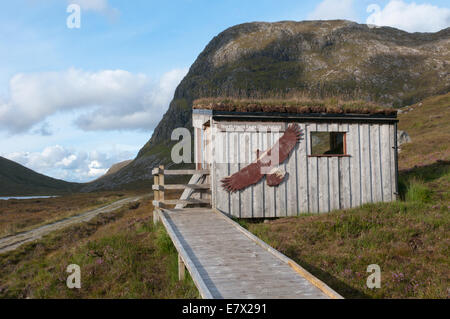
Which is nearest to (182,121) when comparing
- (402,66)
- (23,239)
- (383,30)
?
(402,66)

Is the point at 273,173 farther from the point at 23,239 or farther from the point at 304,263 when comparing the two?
the point at 23,239

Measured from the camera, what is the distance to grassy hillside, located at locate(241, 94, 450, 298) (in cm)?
809

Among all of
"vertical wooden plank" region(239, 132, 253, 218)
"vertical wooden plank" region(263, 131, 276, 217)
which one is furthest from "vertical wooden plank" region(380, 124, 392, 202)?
"vertical wooden plank" region(239, 132, 253, 218)

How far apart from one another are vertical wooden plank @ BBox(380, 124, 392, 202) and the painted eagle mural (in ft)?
12.0

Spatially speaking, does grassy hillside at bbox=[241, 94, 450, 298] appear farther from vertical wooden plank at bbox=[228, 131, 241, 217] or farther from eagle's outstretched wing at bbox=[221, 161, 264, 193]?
eagle's outstretched wing at bbox=[221, 161, 264, 193]

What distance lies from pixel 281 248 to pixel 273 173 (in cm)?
438

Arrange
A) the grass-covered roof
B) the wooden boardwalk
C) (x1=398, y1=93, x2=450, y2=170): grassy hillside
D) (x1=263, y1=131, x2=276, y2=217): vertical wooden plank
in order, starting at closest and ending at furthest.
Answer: the wooden boardwalk → the grass-covered roof → (x1=263, y1=131, x2=276, y2=217): vertical wooden plank → (x1=398, y1=93, x2=450, y2=170): grassy hillside

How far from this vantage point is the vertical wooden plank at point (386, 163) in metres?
15.2

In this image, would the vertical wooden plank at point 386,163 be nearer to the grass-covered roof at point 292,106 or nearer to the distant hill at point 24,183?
the grass-covered roof at point 292,106

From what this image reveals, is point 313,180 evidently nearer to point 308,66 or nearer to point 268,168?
point 268,168

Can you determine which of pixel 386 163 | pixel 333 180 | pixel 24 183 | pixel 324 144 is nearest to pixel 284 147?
pixel 333 180

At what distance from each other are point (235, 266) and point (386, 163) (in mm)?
10204

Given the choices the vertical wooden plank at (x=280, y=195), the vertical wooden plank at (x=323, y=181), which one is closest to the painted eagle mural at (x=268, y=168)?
the vertical wooden plank at (x=280, y=195)

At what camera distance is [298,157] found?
14.5 metres
